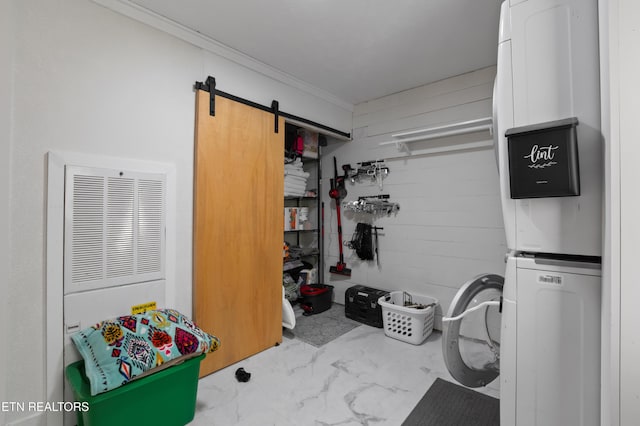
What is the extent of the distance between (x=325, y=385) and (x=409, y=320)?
1.08 metres

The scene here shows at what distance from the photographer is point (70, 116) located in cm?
162

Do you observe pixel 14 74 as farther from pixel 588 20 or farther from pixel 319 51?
pixel 588 20

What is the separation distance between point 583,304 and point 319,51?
239cm

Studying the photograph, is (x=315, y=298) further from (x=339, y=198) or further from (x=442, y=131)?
(x=442, y=131)

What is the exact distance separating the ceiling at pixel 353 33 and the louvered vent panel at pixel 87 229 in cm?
122

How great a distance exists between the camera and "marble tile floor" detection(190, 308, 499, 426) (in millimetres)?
1733

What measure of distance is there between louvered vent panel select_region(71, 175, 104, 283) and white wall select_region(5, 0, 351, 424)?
0.14 metres

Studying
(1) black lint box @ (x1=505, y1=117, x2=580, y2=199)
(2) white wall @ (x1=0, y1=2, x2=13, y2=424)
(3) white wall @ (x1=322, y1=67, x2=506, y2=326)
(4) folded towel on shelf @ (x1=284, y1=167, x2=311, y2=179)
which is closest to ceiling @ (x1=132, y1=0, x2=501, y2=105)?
(3) white wall @ (x1=322, y1=67, x2=506, y2=326)

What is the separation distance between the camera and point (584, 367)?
2.90 feet

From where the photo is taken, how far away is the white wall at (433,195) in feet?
8.87

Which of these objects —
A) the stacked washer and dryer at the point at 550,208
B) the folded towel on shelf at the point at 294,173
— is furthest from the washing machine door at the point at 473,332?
the folded towel on shelf at the point at 294,173

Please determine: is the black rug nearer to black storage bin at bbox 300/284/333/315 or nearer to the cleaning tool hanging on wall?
black storage bin at bbox 300/284/333/315

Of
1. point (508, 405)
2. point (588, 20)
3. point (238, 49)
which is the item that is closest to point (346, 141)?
point (238, 49)

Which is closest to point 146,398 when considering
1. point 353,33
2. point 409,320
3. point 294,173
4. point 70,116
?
point 70,116
